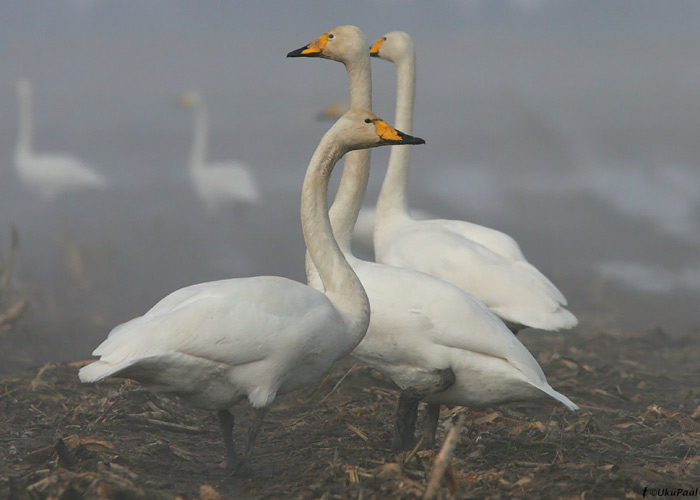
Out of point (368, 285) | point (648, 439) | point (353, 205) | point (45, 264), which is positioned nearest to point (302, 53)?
point (353, 205)

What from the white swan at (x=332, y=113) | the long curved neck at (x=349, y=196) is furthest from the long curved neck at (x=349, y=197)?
the white swan at (x=332, y=113)

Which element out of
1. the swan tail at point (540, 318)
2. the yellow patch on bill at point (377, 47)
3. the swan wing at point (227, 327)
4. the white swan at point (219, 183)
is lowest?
the white swan at point (219, 183)

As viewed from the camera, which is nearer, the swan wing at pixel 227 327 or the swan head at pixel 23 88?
the swan wing at pixel 227 327

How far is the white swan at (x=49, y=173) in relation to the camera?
16594 millimetres

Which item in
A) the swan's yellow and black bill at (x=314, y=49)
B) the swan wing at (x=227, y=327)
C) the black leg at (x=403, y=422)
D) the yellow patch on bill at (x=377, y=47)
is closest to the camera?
the swan wing at (x=227, y=327)

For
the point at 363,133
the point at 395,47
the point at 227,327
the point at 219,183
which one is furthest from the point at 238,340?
the point at 219,183

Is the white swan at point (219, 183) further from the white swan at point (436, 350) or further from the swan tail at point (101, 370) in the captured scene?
the swan tail at point (101, 370)

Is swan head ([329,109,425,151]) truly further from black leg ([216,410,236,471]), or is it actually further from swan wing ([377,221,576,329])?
swan wing ([377,221,576,329])

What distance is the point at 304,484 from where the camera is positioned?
15.7ft

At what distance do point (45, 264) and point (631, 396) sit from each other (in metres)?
10.0

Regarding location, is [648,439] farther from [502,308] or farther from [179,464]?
[179,464]

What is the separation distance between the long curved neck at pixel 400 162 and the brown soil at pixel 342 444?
1232 millimetres

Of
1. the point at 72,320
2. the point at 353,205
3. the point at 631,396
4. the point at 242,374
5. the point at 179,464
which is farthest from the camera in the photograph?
the point at 72,320

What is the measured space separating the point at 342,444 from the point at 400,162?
2.98m
